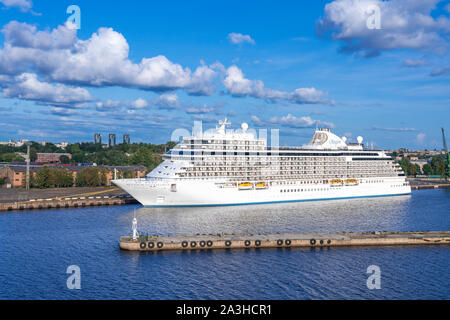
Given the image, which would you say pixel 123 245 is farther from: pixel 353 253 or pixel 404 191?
pixel 404 191

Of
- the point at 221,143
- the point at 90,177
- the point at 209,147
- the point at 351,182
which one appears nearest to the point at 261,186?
the point at 221,143

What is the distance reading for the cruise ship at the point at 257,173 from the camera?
58094mm

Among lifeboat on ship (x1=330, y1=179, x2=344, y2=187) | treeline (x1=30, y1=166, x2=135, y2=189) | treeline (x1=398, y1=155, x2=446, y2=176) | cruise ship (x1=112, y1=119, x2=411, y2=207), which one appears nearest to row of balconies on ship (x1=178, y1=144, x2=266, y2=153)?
cruise ship (x1=112, y1=119, x2=411, y2=207)

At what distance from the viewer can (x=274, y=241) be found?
3862 cm

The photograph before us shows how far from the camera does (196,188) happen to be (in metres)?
58.3

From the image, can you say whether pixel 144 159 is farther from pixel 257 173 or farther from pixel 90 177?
pixel 257 173

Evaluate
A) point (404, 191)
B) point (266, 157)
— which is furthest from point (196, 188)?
point (404, 191)

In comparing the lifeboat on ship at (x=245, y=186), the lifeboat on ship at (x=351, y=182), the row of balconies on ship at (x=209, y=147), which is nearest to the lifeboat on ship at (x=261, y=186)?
the lifeboat on ship at (x=245, y=186)

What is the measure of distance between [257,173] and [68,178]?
49.0m

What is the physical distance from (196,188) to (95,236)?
18769 mm

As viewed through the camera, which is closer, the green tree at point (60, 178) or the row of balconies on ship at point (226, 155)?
the row of balconies on ship at point (226, 155)

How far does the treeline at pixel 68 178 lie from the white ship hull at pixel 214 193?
128 ft

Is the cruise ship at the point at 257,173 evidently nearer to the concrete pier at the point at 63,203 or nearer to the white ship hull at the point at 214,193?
the white ship hull at the point at 214,193

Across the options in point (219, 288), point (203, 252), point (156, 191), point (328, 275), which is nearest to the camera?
point (219, 288)
